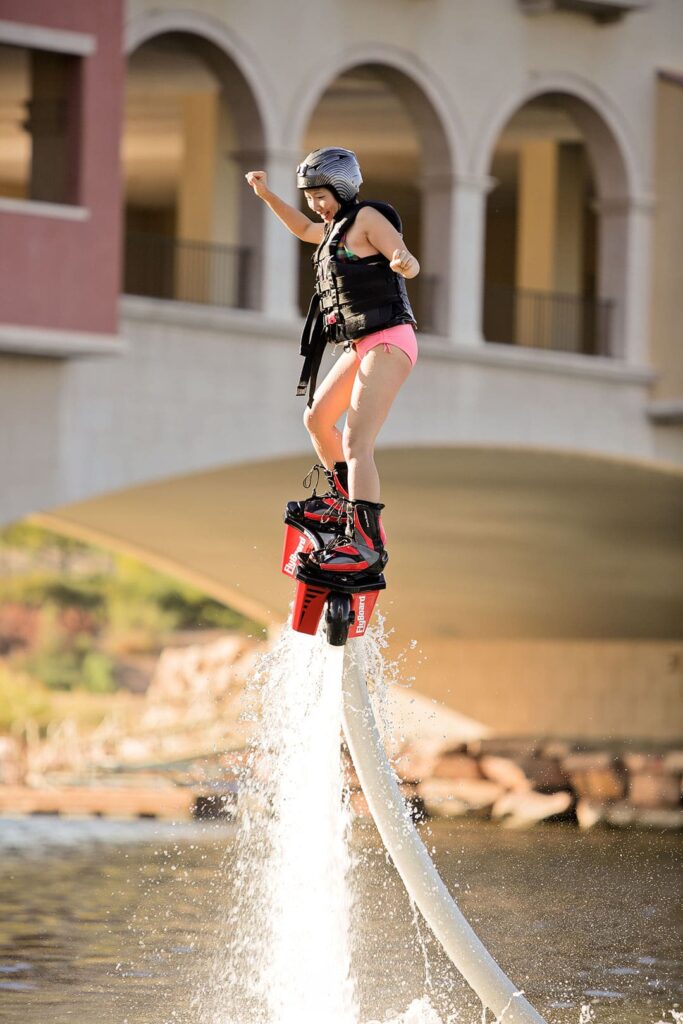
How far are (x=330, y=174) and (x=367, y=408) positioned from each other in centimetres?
100

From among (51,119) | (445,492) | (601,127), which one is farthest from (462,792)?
(51,119)

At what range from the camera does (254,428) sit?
82.6 ft

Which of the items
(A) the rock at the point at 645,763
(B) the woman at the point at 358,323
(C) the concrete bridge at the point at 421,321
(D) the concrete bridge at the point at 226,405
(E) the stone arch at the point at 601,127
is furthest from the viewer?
(A) the rock at the point at 645,763

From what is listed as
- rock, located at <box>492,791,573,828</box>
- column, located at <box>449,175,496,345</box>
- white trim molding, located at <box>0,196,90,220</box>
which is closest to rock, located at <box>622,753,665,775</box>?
rock, located at <box>492,791,573,828</box>

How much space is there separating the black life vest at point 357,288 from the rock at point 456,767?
1032 inches

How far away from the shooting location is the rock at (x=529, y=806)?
33562mm

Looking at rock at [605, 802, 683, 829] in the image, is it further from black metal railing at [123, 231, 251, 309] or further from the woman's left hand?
the woman's left hand

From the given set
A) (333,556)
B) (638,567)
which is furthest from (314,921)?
(638,567)

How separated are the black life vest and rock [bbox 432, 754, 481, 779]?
26205 millimetres

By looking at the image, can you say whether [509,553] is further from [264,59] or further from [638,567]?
[264,59]

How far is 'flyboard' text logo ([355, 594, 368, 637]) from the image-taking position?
10336 mm

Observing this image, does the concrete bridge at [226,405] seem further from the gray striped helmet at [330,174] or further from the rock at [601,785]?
the gray striped helmet at [330,174]

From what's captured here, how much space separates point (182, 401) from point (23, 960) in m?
7.64

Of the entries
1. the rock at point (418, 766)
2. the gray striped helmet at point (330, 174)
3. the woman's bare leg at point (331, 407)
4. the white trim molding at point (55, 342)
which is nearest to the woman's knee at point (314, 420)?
the woman's bare leg at point (331, 407)
